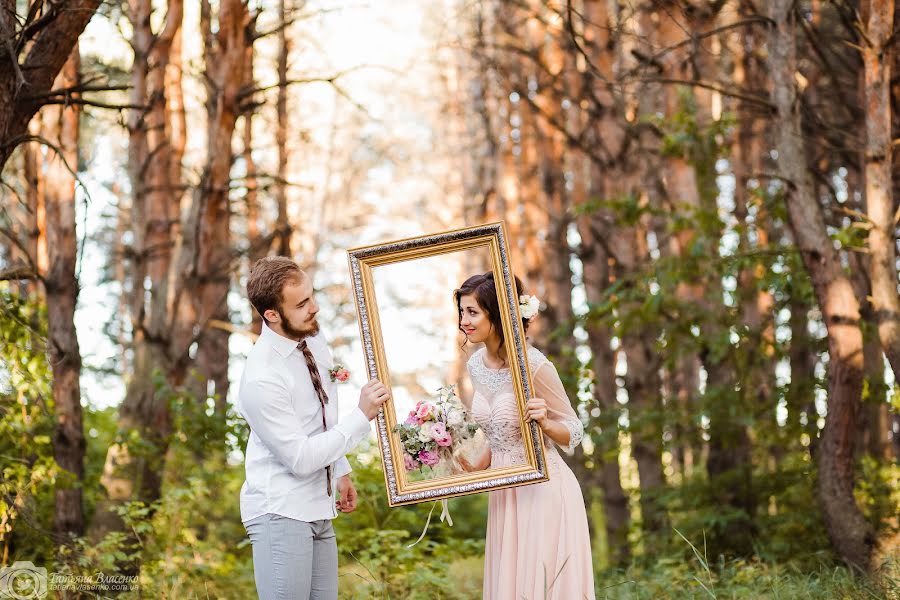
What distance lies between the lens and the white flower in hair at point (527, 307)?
17.5 feet

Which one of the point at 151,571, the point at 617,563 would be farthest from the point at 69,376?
the point at 617,563

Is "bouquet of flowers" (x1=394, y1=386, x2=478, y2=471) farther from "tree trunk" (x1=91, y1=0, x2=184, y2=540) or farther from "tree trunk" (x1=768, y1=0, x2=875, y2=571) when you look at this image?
"tree trunk" (x1=91, y1=0, x2=184, y2=540)

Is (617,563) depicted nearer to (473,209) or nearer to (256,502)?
(256,502)

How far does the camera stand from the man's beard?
4641 mm

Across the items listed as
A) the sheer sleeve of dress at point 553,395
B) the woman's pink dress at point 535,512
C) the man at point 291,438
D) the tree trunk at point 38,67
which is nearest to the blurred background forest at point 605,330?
the tree trunk at point 38,67

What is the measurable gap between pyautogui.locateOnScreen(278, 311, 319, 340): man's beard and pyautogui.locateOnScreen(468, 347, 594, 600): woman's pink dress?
44.0 inches

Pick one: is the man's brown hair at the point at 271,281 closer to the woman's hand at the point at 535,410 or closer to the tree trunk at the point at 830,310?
the woman's hand at the point at 535,410

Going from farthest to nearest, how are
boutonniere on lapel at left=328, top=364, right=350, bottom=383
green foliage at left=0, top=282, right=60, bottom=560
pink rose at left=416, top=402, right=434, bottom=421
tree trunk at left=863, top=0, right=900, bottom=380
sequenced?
green foliage at left=0, top=282, right=60, bottom=560, tree trunk at left=863, top=0, right=900, bottom=380, pink rose at left=416, top=402, right=434, bottom=421, boutonniere on lapel at left=328, top=364, right=350, bottom=383

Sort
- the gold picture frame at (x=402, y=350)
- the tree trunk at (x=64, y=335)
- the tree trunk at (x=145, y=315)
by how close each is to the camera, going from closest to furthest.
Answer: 1. the gold picture frame at (x=402, y=350)
2. the tree trunk at (x=64, y=335)
3. the tree trunk at (x=145, y=315)

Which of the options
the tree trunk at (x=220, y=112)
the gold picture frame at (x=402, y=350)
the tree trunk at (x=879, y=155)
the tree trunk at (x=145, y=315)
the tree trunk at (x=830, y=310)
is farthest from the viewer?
the tree trunk at (x=220, y=112)

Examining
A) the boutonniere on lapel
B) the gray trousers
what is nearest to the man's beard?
the boutonniere on lapel

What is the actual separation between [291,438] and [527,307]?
154cm

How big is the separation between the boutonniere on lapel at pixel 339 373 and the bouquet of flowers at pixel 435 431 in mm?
439

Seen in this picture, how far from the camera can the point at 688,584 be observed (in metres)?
8.36
